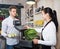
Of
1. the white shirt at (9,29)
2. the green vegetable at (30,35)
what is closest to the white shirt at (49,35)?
the green vegetable at (30,35)

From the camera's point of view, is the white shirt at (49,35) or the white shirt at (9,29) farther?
the white shirt at (9,29)

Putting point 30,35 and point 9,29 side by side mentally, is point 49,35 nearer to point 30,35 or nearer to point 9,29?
point 30,35

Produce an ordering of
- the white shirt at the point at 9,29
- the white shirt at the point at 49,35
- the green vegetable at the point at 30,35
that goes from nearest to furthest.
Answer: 1. the white shirt at the point at 49,35
2. the green vegetable at the point at 30,35
3. the white shirt at the point at 9,29

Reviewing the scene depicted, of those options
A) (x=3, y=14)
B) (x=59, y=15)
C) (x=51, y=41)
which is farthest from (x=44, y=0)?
(x=51, y=41)

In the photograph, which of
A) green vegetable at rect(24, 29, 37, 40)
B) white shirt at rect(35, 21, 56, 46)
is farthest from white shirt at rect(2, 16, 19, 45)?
white shirt at rect(35, 21, 56, 46)

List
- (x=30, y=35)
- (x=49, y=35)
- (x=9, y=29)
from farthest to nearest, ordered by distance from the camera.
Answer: (x=9, y=29), (x=30, y=35), (x=49, y=35)

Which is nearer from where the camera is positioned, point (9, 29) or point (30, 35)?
point (30, 35)

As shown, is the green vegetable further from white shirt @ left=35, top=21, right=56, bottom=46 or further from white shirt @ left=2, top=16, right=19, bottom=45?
white shirt @ left=2, top=16, right=19, bottom=45

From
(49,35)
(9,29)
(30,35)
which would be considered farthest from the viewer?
(9,29)

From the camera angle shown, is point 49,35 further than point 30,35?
No

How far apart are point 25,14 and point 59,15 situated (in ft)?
11.2

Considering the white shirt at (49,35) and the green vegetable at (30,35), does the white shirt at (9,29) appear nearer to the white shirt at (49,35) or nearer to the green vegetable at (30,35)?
the green vegetable at (30,35)

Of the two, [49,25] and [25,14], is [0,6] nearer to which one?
[25,14]

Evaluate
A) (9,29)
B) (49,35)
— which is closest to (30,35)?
(49,35)
